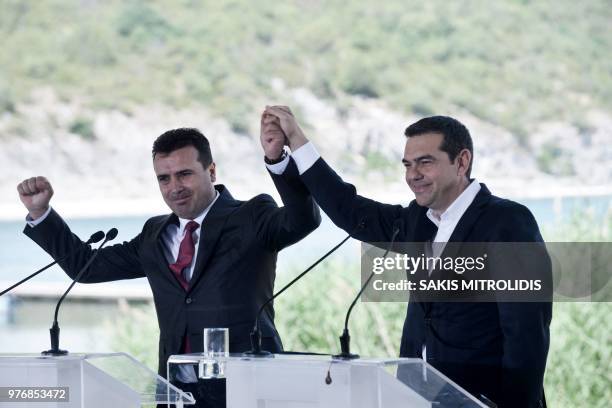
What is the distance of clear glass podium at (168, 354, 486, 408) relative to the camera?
213 cm

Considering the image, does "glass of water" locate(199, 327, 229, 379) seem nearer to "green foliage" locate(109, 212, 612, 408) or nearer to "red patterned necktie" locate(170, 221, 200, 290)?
"red patterned necktie" locate(170, 221, 200, 290)

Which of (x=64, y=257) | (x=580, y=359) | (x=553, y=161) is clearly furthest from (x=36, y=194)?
(x=553, y=161)

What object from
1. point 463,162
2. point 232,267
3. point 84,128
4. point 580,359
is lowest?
point 580,359

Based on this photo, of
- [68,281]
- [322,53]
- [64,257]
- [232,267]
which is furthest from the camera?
[322,53]

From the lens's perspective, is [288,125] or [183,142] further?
[183,142]

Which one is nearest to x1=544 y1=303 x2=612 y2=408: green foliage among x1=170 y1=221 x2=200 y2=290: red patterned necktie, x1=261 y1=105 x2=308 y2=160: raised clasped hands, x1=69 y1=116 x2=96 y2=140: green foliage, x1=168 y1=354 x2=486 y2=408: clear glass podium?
x1=170 y1=221 x2=200 y2=290: red patterned necktie

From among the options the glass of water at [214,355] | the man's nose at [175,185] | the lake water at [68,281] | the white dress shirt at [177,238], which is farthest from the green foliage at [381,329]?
the glass of water at [214,355]

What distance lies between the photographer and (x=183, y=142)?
3.26 m

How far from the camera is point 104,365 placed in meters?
2.43

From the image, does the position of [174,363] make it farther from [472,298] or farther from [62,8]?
[62,8]

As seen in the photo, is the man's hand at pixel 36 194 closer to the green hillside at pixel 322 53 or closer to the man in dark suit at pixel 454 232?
the man in dark suit at pixel 454 232

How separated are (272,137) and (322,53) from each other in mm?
20767

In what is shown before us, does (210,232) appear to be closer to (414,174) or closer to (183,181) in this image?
(183,181)

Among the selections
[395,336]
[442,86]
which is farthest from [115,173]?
[395,336]
